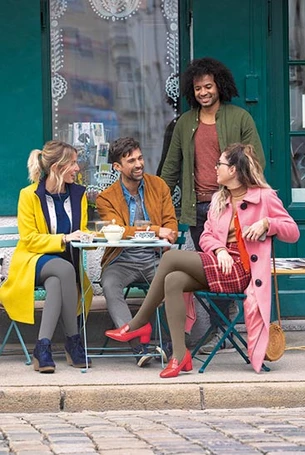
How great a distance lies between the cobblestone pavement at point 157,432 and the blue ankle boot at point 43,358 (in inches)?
25.1

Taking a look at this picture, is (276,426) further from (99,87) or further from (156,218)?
(99,87)

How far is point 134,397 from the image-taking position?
7.29 metres

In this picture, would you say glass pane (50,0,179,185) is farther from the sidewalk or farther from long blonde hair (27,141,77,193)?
the sidewalk

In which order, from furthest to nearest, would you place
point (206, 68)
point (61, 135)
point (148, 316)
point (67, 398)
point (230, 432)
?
point (61, 135), point (206, 68), point (148, 316), point (67, 398), point (230, 432)

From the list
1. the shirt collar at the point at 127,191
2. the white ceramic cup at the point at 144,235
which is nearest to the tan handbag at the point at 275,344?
the white ceramic cup at the point at 144,235

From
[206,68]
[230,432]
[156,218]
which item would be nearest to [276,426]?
[230,432]

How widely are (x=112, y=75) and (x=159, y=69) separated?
35cm

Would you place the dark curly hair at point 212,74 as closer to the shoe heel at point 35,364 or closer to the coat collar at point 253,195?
the coat collar at point 253,195

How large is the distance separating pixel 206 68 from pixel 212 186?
803 mm

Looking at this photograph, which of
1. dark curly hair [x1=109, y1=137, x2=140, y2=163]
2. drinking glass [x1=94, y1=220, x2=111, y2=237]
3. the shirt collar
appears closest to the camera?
drinking glass [x1=94, y1=220, x2=111, y2=237]

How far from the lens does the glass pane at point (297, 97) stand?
9359mm

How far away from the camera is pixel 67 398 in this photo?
7258 mm

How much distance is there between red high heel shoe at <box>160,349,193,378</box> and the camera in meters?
7.60

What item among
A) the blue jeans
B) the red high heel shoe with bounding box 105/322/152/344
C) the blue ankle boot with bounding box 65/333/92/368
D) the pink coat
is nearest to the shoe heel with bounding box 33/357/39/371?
the blue ankle boot with bounding box 65/333/92/368
